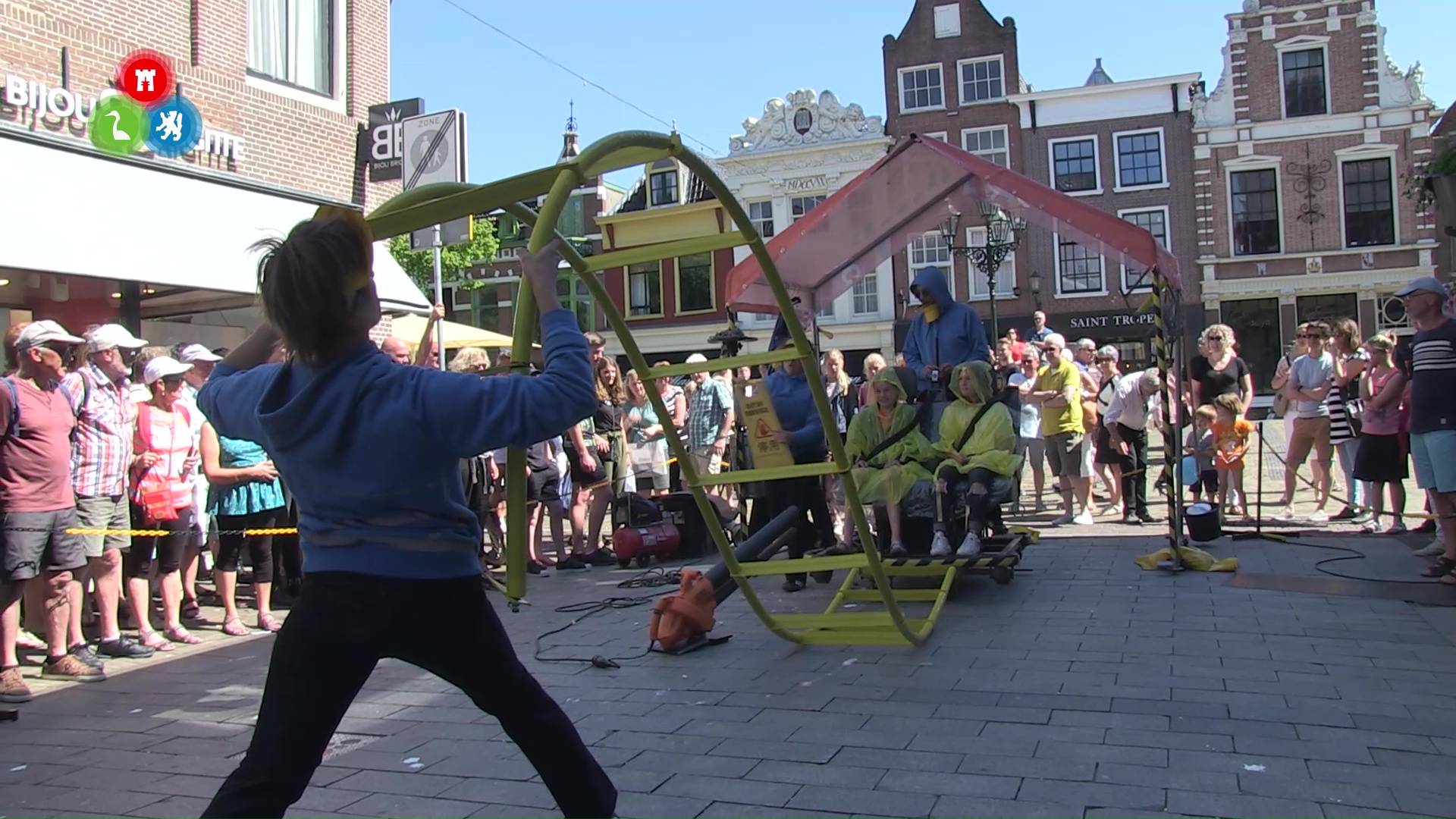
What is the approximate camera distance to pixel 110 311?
11391mm

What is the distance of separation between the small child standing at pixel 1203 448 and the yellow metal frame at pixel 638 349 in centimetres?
433

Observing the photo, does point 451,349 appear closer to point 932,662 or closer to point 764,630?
point 764,630

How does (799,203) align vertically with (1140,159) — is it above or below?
below

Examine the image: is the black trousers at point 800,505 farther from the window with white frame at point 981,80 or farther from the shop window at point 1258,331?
the window with white frame at point 981,80

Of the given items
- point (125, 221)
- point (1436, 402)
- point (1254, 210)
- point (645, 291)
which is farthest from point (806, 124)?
point (1436, 402)

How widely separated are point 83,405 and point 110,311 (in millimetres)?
6033

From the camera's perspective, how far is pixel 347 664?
2.45 metres

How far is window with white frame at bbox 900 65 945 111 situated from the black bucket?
28829 mm

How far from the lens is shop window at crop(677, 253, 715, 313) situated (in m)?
37.6

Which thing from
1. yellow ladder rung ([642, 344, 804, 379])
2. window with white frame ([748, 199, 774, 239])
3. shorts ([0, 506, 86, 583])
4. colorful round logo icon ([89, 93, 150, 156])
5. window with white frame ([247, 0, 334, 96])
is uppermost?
window with white frame ([748, 199, 774, 239])

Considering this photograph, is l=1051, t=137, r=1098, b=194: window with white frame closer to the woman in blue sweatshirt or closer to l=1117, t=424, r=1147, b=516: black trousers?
l=1117, t=424, r=1147, b=516: black trousers

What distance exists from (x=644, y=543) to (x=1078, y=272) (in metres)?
27.4

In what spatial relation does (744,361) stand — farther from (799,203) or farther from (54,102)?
(799,203)

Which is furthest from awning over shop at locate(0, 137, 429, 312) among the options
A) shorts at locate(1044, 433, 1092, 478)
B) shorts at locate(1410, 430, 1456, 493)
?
shorts at locate(1410, 430, 1456, 493)
